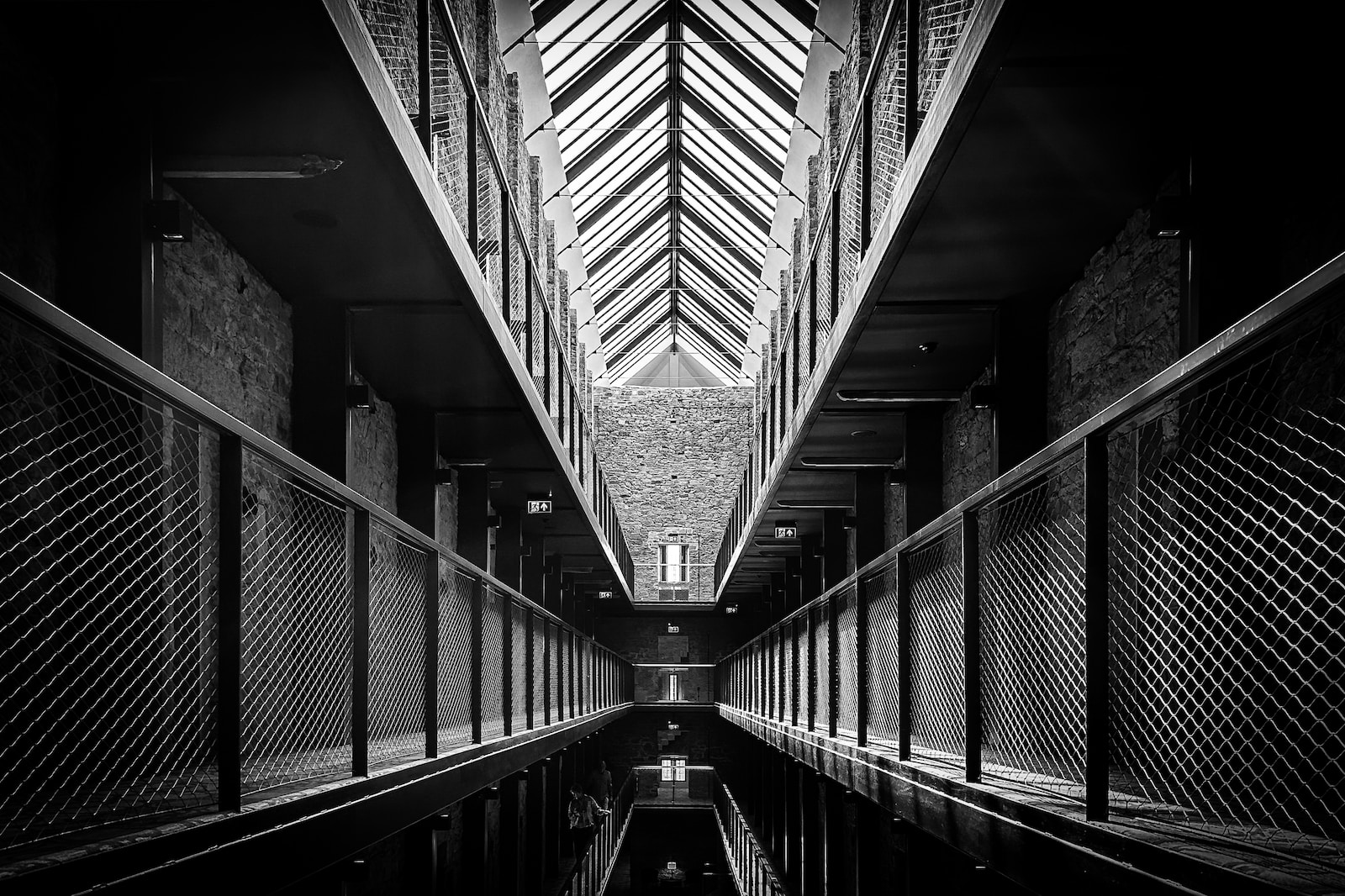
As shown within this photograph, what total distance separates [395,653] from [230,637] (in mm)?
5960

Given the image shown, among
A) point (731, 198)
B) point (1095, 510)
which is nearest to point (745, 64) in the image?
point (731, 198)

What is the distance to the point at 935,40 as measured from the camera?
634 centimetres

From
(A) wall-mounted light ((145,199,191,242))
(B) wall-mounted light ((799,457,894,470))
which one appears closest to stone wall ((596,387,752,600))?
(B) wall-mounted light ((799,457,894,470))

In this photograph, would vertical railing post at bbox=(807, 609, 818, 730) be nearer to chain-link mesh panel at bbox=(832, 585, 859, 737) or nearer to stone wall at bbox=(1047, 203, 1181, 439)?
chain-link mesh panel at bbox=(832, 585, 859, 737)

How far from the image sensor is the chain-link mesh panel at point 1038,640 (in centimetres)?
459

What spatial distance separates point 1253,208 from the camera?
5.07m

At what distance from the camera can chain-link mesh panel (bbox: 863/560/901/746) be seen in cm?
749

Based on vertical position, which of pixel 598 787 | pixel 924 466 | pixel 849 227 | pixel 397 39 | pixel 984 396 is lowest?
pixel 598 787

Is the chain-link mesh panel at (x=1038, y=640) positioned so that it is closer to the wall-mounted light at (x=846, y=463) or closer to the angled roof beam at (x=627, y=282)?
the wall-mounted light at (x=846, y=463)

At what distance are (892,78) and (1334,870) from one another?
531cm

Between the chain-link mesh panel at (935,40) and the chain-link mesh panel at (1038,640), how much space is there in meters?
2.08

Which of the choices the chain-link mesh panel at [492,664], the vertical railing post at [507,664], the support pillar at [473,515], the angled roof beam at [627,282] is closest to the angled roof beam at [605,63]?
the support pillar at [473,515]

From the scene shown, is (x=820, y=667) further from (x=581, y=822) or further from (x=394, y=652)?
(x=581, y=822)

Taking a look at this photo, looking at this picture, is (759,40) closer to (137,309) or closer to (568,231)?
(568,231)
